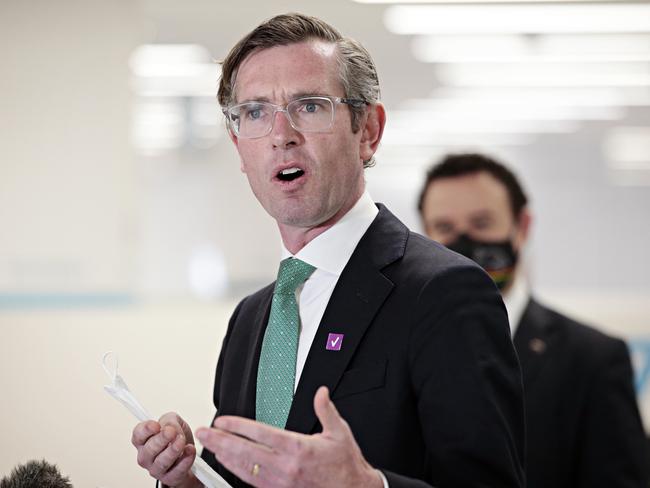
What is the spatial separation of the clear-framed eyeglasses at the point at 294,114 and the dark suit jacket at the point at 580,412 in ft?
4.18

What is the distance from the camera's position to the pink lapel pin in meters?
1.46

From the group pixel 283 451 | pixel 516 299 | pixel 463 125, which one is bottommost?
pixel 516 299

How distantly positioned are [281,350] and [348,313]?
0.56 feet

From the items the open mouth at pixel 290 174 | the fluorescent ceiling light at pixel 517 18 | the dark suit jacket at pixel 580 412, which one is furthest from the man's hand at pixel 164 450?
the fluorescent ceiling light at pixel 517 18

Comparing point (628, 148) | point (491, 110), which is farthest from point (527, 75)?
point (628, 148)

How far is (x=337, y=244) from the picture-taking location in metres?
1.62

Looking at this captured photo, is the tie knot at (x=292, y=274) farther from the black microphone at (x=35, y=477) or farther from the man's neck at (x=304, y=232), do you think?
the black microphone at (x=35, y=477)

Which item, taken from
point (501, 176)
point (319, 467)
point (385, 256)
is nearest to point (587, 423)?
point (501, 176)

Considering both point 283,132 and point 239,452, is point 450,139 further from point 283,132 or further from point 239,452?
point 239,452

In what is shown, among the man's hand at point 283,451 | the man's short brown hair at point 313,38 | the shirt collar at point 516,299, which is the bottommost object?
the shirt collar at point 516,299

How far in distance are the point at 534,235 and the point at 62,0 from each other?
3140 millimetres

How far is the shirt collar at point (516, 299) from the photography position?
2.78 meters

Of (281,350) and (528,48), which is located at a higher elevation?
(528,48)

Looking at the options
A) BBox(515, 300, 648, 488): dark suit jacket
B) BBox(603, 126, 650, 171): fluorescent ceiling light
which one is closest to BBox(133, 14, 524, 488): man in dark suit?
BBox(515, 300, 648, 488): dark suit jacket
